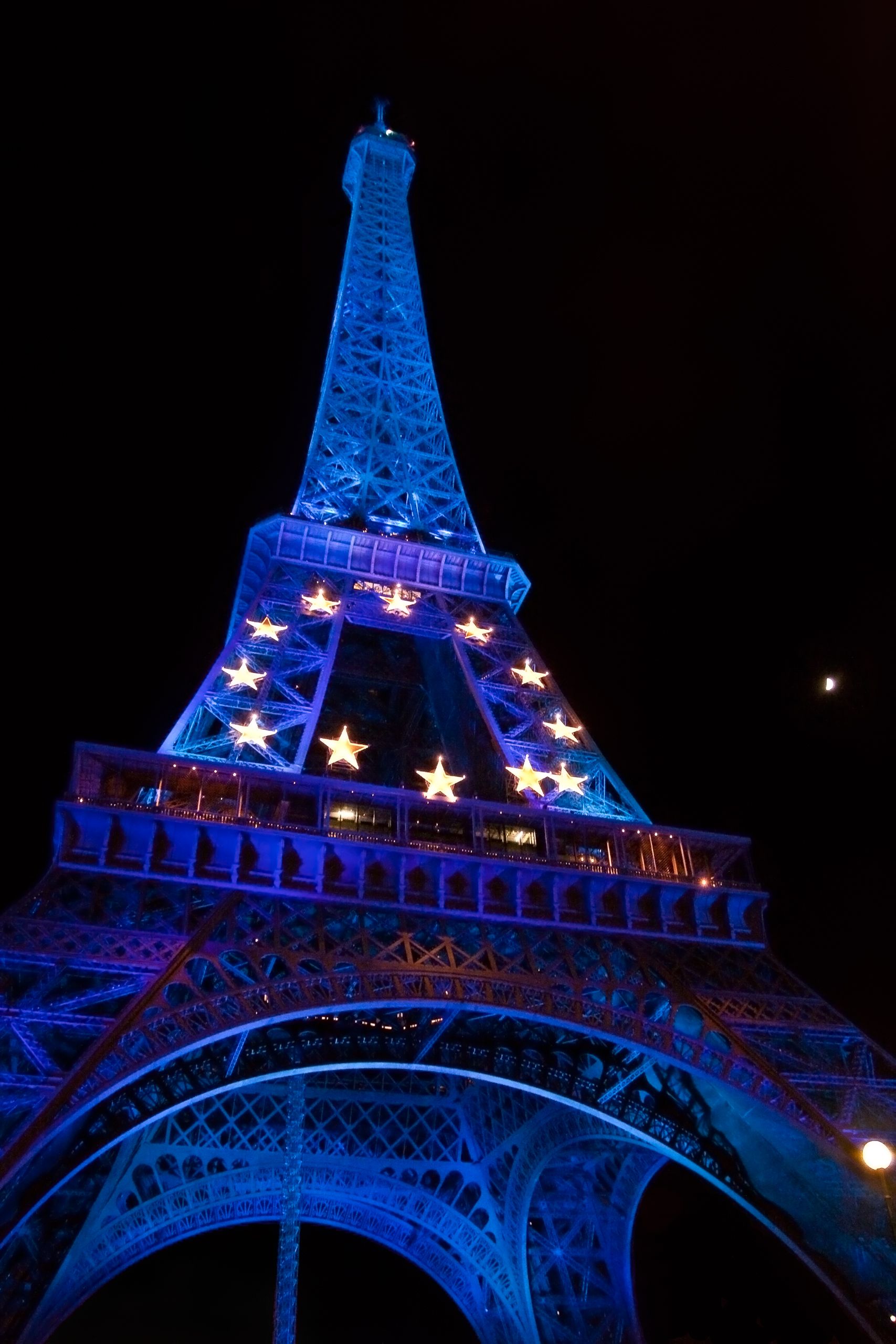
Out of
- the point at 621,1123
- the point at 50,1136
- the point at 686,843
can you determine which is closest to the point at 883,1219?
the point at 621,1123

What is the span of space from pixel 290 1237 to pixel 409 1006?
8.32m

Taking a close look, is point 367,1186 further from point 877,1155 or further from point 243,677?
point 877,1155

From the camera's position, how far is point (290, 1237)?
828 inches

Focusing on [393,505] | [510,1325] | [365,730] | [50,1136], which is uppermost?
[393,505]

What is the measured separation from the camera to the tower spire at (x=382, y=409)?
31469 millimetres

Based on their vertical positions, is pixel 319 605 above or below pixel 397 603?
below

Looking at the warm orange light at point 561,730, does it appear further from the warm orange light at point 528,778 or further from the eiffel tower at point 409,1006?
the warm orange light at point 528,778

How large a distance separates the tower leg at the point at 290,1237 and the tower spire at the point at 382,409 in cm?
1533

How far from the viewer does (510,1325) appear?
81.1 feet

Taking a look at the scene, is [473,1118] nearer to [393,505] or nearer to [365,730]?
[365,730]

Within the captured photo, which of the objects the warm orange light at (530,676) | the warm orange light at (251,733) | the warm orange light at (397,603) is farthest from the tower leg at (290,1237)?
the warm orange light at (397,603)

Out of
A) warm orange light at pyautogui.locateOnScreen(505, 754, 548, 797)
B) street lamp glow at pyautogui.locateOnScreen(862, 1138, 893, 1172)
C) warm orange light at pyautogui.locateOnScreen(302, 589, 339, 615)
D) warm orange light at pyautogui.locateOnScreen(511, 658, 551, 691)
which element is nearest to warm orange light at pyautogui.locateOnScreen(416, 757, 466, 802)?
warm orange light at pyautogui.locateOnScreen(505, 754, 548, 797)

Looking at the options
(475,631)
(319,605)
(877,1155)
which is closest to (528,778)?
(475,631)

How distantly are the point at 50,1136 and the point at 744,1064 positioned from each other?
10686 mm
